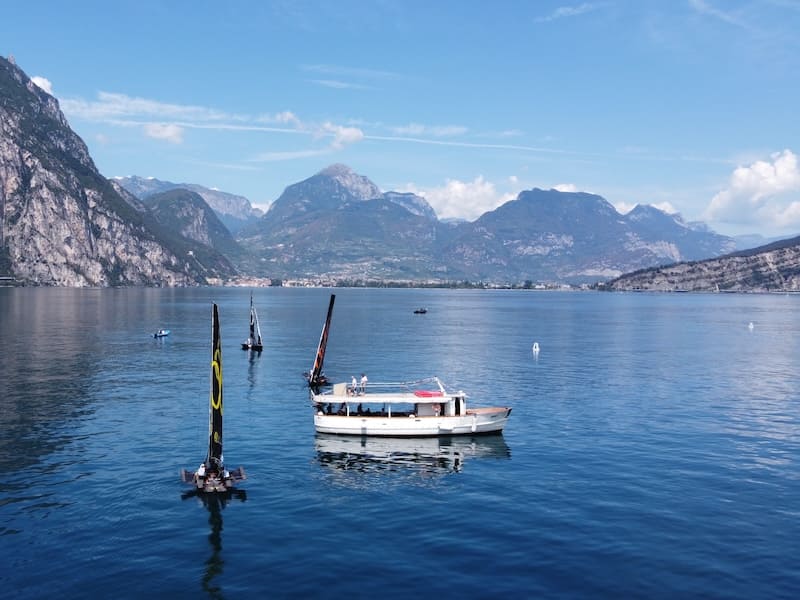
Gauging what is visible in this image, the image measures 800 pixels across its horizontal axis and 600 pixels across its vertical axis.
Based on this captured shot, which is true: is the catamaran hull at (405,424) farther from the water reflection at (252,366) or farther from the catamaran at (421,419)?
the water reflection at (252,366)

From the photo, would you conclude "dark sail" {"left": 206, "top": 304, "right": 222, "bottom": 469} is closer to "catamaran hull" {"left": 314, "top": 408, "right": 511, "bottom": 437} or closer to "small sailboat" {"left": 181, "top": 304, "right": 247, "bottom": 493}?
"small sailboat" {"left": 181, "top": 304, "right": 247, "bottom": 493}

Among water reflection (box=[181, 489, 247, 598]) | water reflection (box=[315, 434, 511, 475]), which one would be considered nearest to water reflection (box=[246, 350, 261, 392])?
water reflection (box=[315, 434, 511, 475])

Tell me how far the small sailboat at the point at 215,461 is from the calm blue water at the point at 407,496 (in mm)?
1581

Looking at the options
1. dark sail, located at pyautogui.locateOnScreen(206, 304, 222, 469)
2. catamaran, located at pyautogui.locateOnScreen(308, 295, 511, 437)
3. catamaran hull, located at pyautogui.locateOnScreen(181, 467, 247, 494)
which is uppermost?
dark sail, located at pyautogui.locateOnScreen(206, 304, 222, 469)

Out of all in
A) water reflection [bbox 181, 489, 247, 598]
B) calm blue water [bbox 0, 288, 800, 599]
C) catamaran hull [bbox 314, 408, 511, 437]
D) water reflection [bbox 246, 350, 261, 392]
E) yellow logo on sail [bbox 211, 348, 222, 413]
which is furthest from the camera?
water reflection [bbox 246, 350, 261, 392]

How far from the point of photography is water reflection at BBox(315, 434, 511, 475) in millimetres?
57062

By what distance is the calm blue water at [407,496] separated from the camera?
35.6 meters

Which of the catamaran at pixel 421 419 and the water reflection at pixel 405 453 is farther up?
the catamaran at pixel 421 419

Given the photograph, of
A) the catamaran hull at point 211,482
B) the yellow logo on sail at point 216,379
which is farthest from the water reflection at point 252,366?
the yellow logo on sail at point 216,379

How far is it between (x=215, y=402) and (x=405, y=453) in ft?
69.8

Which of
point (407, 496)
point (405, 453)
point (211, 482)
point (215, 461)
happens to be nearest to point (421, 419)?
point (405, 453)

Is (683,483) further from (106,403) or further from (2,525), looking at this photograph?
(106,403)

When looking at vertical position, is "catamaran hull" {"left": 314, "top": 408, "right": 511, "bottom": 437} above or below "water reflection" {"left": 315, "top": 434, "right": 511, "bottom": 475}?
above

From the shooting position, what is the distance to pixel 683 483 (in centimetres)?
5222
